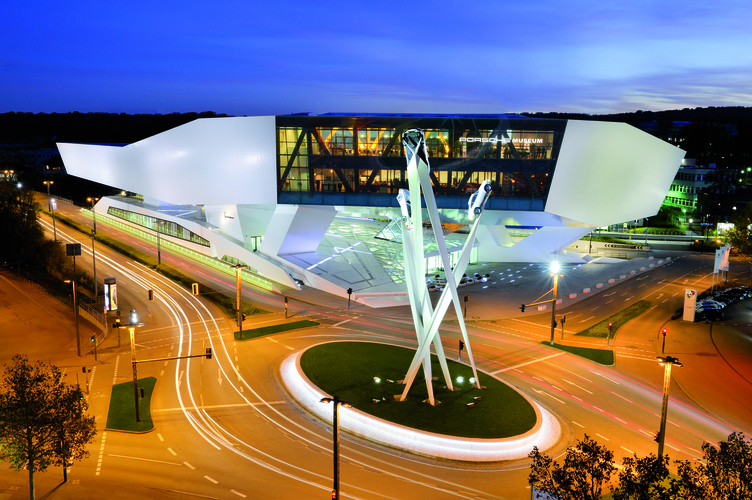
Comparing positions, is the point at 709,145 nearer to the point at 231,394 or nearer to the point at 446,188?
the point at 446,188

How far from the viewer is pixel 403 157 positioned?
179 feet

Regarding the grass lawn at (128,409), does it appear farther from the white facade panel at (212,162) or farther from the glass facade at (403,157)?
the glass facade at (403,157)

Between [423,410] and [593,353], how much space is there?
15443 mm

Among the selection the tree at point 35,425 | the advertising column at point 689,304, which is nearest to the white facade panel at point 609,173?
the advertising column at point 689,304

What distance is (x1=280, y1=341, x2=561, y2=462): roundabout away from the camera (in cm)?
2531

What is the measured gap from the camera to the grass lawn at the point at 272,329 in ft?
133

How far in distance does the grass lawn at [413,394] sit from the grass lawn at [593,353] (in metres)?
8.56

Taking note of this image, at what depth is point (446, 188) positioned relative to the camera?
55344mm

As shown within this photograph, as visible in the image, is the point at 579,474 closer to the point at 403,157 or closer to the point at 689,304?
the point at 689,304

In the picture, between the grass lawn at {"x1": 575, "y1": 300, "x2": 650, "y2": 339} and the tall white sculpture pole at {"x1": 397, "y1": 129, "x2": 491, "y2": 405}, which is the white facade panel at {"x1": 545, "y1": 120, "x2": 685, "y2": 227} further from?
the tall white sculpture pole at {"x1": 397, "y1": 129, "x2": 491, "y2": 405}

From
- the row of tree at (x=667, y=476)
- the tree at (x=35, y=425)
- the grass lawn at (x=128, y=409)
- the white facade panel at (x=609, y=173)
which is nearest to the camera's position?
the row of tree at (x=667, y=476)

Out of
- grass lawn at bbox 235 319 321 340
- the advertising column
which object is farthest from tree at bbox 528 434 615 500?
the advertising column

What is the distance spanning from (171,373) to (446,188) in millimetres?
31021

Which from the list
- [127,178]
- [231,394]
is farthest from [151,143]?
[231,394]
